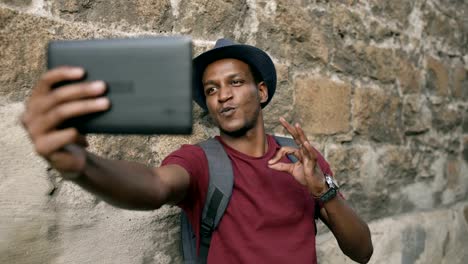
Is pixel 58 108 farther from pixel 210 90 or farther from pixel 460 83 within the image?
pixel 460 83

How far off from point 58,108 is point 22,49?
0.67 meters

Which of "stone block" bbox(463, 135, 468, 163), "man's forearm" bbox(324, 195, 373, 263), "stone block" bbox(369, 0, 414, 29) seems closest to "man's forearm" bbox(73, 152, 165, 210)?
"man's forearm" bbox(324, 195, 373, 263)

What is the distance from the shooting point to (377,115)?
2520 mm

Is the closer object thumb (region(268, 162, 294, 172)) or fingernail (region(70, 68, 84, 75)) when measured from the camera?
fingernail (region(70, 68, 84, 75))

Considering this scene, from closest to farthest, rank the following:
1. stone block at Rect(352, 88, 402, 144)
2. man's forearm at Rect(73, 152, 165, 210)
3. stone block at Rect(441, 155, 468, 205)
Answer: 1. man's forearm at Rect(73, 152, 165, 210)
2. stone block at Rect(352, 88, 402, 144)
3. stone block at Rect(441, 155, 468, 205)

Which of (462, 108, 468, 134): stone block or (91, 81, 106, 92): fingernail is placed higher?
(91, 81, 106, 92): fingernail

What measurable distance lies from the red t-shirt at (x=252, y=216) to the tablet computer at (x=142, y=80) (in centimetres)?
50

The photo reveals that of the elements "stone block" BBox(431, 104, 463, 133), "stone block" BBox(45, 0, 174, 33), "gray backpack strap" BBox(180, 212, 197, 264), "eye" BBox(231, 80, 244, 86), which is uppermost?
"stone block" BBox(45, 0, 174, 33)

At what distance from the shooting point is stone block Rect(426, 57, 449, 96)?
2889 millimetres

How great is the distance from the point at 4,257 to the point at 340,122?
4.93ft

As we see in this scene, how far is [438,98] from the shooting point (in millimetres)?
2967

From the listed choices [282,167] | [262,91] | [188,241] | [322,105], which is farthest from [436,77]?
[188,241]

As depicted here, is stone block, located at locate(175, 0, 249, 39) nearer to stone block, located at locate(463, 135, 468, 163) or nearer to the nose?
the nose

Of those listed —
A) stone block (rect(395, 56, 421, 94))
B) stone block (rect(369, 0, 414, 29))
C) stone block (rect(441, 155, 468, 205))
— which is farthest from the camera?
stone block (rect(441, 155, 468, 205))
